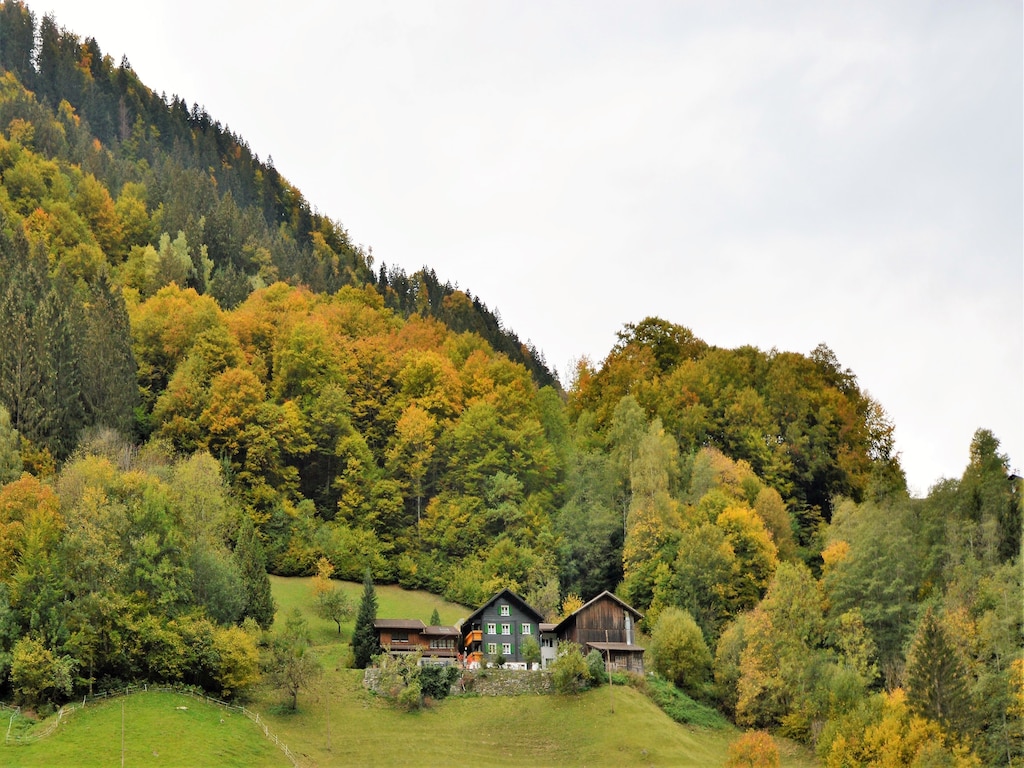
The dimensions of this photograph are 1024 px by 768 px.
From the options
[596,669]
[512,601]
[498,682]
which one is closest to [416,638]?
[512,601]

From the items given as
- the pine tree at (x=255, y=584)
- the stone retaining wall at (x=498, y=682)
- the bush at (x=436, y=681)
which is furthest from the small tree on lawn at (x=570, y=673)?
the pine tree at (x=255, y=584)

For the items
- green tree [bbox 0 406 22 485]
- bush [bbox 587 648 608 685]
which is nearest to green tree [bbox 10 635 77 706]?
green tree [bbox 0 406 22 485]

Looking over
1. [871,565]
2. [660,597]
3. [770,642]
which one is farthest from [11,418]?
[871,565]

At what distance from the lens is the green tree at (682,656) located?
77562 mm

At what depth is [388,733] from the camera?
65.1 meters

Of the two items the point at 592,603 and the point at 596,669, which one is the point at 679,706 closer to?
the point at 596,669

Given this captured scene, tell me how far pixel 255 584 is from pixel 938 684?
40.4 metres

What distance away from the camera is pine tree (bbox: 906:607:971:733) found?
62.9 m

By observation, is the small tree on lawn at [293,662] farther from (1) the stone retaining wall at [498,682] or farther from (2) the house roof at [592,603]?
(2) the house roof at [592,603]

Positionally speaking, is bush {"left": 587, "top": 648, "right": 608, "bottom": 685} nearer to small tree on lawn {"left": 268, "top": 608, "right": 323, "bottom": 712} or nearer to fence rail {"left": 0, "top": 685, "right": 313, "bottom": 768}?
small tree on lawn {"left": 268, "top": 608, "right": 323, "bottom": 712}

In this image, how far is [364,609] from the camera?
75.6 meters

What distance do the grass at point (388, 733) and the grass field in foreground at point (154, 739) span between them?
2.9 inches

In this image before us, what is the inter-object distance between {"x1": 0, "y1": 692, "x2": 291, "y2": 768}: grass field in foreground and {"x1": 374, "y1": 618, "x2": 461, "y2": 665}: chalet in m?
13.7

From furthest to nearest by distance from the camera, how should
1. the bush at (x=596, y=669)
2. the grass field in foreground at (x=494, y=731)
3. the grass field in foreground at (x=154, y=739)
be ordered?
the bush at (x=596, y=669) < the grass field in foreground at (x=494, y=731) < the grass field in foreground at (x=154, y=739)
